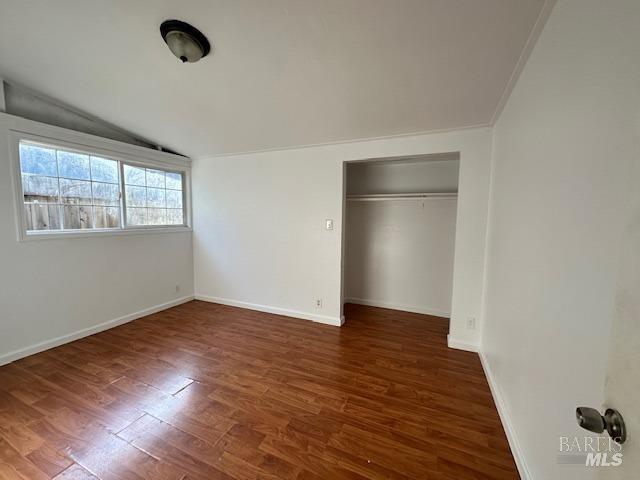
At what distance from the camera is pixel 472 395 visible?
197 centimetres

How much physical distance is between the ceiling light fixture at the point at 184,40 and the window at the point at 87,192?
6.42 feet

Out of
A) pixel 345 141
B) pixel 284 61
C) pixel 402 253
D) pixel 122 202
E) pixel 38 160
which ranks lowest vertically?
pixel 402 253

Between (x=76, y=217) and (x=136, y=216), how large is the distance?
2.12 feet

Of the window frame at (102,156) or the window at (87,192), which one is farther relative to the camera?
the window at (87,192)

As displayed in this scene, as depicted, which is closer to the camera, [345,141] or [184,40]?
[184,40]

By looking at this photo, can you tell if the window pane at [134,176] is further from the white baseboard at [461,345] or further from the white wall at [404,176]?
the white baseboard at [461,345]

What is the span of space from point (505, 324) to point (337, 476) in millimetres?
1442

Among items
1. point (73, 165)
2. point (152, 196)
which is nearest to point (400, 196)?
point (152, 196)

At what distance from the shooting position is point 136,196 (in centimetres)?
340

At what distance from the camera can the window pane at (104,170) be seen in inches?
116

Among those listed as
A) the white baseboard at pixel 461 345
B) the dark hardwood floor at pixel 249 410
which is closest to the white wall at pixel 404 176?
the white baseboard at pixel 461 345

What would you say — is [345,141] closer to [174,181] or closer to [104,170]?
[174,181]

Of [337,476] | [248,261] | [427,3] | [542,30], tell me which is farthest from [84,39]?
[337,476]
